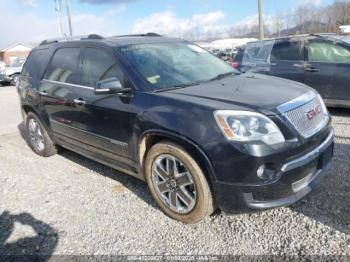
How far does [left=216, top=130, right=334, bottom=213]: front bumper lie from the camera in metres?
2.93

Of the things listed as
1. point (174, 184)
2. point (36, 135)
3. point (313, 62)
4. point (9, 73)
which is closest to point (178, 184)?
point (174, 184)

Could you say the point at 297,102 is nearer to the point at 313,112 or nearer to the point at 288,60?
the point at 313,112

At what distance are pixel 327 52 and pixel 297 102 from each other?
14.5 ft

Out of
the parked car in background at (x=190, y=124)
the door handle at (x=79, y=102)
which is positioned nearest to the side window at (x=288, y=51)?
the parked car in background at (x=190, y=124)

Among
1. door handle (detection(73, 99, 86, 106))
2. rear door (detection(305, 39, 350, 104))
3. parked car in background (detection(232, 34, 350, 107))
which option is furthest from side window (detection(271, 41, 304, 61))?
door handle (detection(73, 99, 86, 106))

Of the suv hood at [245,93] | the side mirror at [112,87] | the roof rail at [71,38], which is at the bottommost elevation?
the suv hood at [245,93]

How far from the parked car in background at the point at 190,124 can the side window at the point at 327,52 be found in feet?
11.1

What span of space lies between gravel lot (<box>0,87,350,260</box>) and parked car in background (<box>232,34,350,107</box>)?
2.34 metres

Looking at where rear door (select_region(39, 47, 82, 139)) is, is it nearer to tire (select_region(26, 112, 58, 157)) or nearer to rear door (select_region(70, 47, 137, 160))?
rear door (select_region(70, 47, 137, 160))

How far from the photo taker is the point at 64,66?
15.9 feet

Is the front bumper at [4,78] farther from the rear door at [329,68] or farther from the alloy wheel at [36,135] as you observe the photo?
the rear door at [329,68]

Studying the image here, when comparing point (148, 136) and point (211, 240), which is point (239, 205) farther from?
point (148, 136)

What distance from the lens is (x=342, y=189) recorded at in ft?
12.4

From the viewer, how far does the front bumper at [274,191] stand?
2.93m
